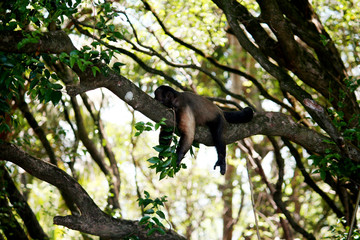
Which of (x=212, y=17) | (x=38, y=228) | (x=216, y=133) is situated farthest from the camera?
(x=212, y=17)

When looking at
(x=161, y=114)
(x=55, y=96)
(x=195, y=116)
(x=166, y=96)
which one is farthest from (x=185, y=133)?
(x=55, y=96)

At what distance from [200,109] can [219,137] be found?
1.93 feet

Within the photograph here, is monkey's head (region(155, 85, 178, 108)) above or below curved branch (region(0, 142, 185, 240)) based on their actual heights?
above

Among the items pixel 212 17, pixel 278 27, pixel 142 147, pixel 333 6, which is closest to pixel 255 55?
pixel 278 27

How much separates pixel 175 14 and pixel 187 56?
0.91m

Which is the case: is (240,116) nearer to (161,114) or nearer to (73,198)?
(161,114)

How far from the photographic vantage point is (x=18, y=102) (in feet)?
23.4

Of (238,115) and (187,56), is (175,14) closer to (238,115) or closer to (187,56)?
(187,56)

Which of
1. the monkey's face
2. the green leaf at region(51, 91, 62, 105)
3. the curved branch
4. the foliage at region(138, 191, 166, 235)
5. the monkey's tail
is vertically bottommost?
the foliage at region(138, 191, 166, 235)

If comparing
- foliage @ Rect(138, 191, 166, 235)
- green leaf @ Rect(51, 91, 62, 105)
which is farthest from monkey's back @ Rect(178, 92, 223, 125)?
green leaf @ Rect(51, 91, 62, 105)

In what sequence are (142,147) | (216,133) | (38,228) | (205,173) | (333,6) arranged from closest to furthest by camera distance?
1. (216,133)
2. (38,228)
3. (333,6)
4. (142,147)
5. (205,173)

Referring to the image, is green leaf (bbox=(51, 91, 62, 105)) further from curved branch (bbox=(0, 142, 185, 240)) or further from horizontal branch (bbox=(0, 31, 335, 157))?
curved branch (bbox=(0, 142, 185, 240))

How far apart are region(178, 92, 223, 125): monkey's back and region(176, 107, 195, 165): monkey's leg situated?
0.37 meters

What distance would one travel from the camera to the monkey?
471cm
